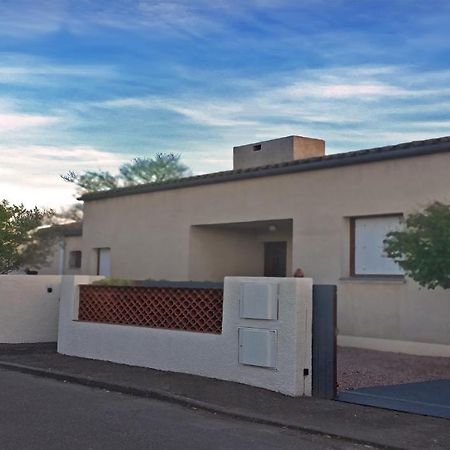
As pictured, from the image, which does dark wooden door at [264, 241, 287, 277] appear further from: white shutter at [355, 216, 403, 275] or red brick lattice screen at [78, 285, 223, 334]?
red brick lattice screen at [78, 285, 223, 334]

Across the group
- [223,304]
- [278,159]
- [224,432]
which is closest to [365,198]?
[223,304]

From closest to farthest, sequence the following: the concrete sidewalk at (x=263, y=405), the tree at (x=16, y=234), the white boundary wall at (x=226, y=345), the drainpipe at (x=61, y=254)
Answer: the concrete sidewalk at (x=263, y=405) → the white boundary wall at (x=226, y=345) → the tree at (x=16, y=234) → the drainpipe at (x=61, y=254)

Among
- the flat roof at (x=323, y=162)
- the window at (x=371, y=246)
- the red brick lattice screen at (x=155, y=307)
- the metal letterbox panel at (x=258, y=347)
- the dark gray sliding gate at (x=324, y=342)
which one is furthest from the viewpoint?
the window at (x=371, y=246)

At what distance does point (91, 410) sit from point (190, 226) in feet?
38.7

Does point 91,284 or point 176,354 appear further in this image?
point 91,284

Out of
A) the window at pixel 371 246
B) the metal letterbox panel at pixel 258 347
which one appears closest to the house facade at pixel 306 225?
the window at pixel 371 246

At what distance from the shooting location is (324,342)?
34.4 ft

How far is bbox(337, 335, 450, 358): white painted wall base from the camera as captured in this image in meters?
14.8

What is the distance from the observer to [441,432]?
8.24 m

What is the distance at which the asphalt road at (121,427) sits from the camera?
299 inches

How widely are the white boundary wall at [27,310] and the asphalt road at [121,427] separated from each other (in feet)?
23.5

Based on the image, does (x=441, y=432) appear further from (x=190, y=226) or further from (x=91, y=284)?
(x=190, y=226)

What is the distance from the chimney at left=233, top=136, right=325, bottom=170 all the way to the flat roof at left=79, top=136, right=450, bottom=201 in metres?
3.45

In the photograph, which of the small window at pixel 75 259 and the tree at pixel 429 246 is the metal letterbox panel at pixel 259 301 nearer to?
the tree at pixel 429 246
